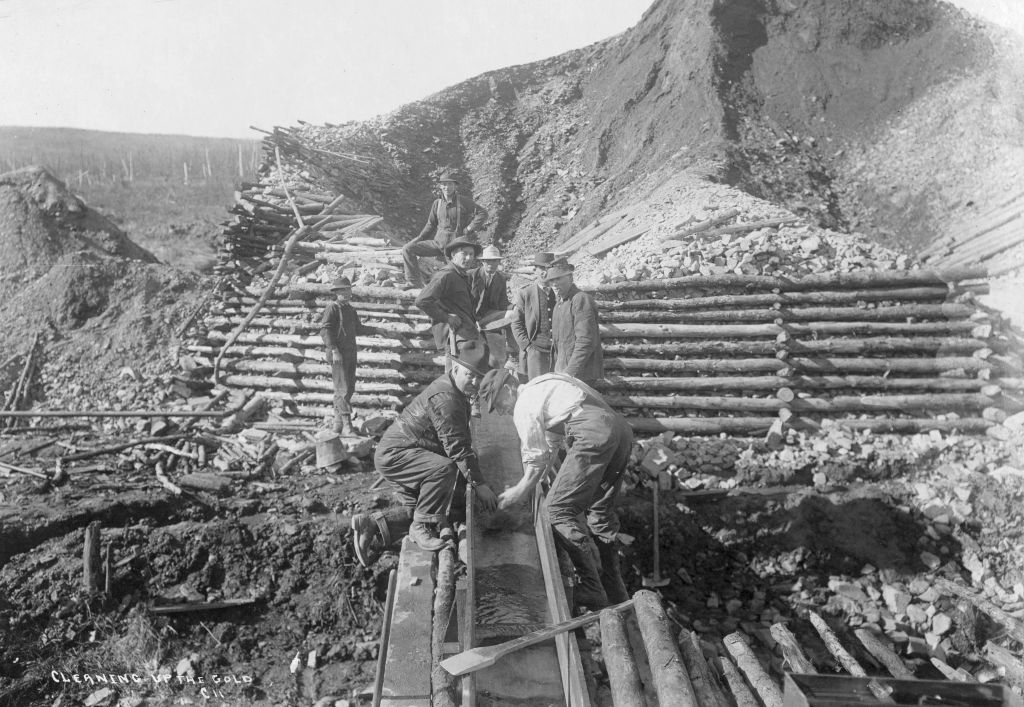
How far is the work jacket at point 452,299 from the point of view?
6.21 meters

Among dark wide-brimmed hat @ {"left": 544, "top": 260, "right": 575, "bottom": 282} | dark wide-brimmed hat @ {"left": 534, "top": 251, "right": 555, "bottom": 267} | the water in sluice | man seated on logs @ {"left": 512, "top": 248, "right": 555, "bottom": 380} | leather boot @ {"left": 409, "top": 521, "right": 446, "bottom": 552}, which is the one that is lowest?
leather boot @ {"left": 409, "top": 521, "right": 446, "bottom": 552}

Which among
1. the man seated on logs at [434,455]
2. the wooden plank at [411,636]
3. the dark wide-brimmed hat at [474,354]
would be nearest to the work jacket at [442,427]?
the man seated on logs at [434,455]

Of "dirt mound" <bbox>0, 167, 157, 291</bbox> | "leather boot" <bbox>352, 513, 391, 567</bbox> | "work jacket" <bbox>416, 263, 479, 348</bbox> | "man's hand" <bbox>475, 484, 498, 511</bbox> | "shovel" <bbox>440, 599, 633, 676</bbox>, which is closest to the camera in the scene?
"shovel" <bbox>440, 599, 633, 676</bbox>

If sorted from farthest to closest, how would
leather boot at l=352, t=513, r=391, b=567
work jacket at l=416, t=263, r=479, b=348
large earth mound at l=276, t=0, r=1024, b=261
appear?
large earth mound at l=276, t=0, r=1024, b=261 → work jacket at l=416, t=263, r=479, b=348 → leather boot at l=352, t=513, r=391, b=567

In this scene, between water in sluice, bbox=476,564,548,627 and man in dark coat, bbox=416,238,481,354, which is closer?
water in sluice, bbox=476,564,548,627

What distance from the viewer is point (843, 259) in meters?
8.06

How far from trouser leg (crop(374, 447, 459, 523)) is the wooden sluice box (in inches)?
108

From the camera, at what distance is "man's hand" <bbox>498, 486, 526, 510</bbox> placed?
3998mm

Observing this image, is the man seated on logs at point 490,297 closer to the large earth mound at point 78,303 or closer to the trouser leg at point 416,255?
the trouser leg at point 416,255

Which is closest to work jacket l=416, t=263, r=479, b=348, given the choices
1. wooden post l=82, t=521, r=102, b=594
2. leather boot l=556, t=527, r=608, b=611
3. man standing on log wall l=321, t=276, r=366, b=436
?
man standing on log wall l=321, t=276, r=366, b=436

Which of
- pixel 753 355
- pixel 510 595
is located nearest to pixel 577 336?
pixel 753 355

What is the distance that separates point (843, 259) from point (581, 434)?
557 cm

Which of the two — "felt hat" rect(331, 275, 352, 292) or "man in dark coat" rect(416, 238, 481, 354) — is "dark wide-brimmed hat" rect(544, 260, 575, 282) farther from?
"felt hat" rect(331, 275, 352, 292)

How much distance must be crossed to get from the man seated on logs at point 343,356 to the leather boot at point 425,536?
8.65 ft
